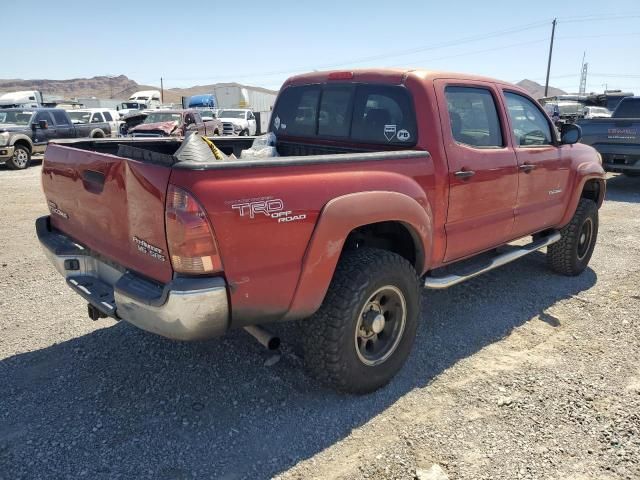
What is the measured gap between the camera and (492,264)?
158 inches

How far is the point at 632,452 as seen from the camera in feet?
8.75

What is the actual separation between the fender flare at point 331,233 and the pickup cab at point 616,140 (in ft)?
30.0

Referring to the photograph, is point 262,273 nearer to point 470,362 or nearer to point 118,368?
point 118,368

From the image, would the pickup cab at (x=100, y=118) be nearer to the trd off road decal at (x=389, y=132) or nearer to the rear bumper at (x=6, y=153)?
the rear bumper at (x=6, y=153)

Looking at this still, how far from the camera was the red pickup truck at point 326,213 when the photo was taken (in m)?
2.33

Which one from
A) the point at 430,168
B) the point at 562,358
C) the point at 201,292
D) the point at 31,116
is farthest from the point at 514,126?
the point at 31,116

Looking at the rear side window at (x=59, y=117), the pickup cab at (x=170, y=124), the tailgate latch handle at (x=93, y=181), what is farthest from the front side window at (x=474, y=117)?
the rear side window at (x=59, y=117)

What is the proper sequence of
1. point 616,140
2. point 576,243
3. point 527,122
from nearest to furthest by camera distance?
point 527,122 → point 576,243 → point 616,140

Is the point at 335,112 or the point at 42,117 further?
the point at 42,117

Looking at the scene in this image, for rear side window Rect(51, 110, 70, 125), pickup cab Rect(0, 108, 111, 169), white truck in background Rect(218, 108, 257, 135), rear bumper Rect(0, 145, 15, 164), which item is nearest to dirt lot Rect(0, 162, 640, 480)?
rear bumper Rect(0, 145, 15, 164)

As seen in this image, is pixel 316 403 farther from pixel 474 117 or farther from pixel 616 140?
pixel 616 140

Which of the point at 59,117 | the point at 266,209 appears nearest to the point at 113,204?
the point at 266,209

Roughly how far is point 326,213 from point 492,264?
77.5 inches

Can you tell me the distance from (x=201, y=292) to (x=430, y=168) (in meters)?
1.76
